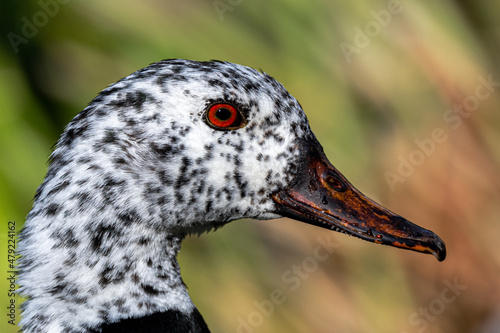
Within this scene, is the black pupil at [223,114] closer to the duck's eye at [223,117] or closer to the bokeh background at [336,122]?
the duck's eye at [223,117]

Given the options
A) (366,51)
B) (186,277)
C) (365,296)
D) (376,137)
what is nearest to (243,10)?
(366,51)

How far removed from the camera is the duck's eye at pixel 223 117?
1559 millimetres

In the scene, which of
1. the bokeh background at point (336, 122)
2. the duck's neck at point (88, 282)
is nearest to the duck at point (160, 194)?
the duck's neck at point (88, 282)

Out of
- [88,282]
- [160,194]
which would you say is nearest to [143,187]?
[160,194]

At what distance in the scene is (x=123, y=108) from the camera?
1.54 metres

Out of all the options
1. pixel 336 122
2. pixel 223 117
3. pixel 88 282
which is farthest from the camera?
pixel 336 122

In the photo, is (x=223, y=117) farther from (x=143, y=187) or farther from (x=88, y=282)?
(x=88, y=282)

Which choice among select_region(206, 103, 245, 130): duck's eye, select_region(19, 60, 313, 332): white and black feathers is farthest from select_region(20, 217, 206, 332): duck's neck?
select_region(206, 103, 245, 130): duck's eye

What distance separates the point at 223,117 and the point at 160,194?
0.25 m

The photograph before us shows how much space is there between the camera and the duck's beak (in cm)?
160

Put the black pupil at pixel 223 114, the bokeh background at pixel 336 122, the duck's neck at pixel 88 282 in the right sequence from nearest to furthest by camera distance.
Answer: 1. the duck's neck at pixel 88 282
2. the black pupil at pixel 223 114
3. the bokeh background at pixel 336 122

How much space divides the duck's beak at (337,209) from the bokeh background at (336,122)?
1.09 meters

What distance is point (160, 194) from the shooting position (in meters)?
1.54

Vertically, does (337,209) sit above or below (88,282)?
above
